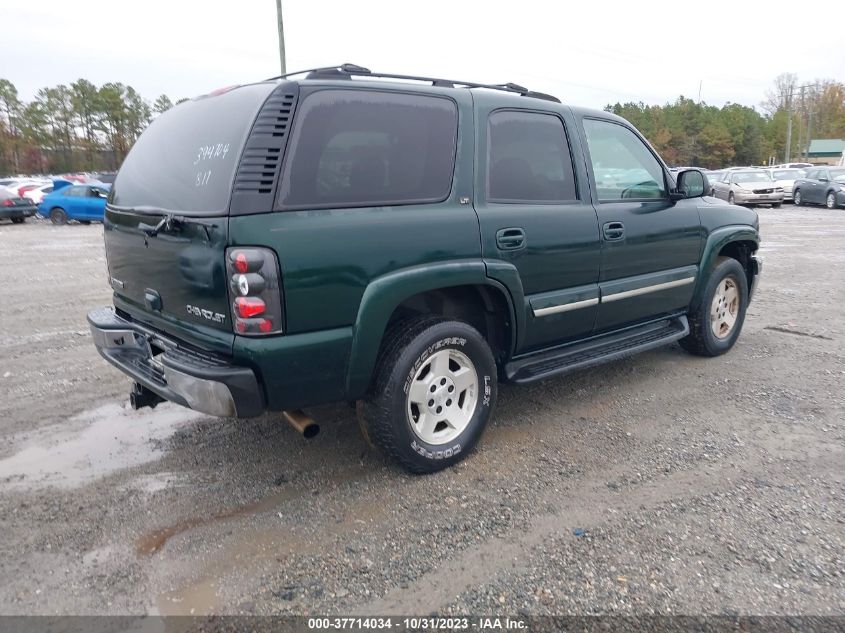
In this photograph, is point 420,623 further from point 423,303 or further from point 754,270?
point 754,270

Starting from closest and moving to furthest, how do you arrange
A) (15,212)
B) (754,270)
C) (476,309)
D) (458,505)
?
(458,505) → (476,309) → (754,270) → (15,212)

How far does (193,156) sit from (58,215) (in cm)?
2084

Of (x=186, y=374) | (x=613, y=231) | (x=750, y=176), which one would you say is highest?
(x=750, y=176)

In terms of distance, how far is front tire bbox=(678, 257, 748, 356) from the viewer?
17.1ft

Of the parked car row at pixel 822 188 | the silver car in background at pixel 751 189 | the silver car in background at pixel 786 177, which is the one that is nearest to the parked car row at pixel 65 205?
the silver car in background at pixel 751 189

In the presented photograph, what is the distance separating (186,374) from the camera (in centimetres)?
292

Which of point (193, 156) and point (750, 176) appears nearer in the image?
point (193, 156)

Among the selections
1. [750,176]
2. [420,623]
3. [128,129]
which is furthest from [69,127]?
[420,623]

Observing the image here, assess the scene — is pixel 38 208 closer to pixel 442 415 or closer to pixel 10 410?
pixel 10 410

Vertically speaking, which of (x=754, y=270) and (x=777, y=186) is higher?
(x=777, y=186)

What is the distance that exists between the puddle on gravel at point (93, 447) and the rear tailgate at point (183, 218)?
83 centimetres

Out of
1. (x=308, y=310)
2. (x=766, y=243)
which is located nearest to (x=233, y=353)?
(x=308, y=310)

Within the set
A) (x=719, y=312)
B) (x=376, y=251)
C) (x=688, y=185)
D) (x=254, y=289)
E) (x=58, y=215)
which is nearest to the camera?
(x=254, y=289)

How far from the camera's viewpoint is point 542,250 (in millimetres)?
3803
